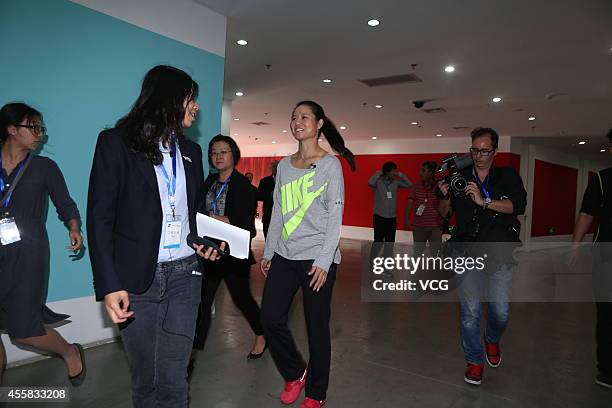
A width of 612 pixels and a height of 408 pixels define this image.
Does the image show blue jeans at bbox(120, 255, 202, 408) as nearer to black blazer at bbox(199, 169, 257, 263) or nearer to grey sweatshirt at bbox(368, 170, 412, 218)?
black blazer at bbox(199, 169, 257, 263)

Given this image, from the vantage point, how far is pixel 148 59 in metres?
3.27

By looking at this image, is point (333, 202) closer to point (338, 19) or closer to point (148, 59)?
point (148, 59)

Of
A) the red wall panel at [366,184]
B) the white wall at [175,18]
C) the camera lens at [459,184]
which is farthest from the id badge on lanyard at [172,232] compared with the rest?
the red wall panel at [366,184]

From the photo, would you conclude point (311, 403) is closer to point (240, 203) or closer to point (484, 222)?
point (240, 203)

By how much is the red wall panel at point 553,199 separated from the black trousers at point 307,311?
38.3ft

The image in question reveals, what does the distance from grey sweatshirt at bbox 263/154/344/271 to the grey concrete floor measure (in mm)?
905

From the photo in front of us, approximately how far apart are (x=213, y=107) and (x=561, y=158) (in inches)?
509

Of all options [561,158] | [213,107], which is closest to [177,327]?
[213,107]

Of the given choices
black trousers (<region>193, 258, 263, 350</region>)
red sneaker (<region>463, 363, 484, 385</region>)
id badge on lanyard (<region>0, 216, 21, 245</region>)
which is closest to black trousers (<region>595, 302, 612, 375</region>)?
red sneaker (<region>463, 363, 484, 385</region>)

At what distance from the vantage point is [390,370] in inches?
109

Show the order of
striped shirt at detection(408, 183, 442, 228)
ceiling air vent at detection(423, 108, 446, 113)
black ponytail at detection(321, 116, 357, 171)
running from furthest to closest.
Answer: ceiling air vent at detection(423, 108, 446, 113)
striped shirt at detection(408, 183, 442, 228)
black ponytail at detection(321, 116, 357, 171)

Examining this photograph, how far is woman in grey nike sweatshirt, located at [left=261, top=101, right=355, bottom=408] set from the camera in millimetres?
2007

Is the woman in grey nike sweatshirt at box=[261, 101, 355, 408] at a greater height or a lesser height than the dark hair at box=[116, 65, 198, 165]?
lesser

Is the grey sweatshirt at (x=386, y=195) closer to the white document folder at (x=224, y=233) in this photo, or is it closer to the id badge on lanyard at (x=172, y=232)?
the white document folder at (x=224, y=233)
